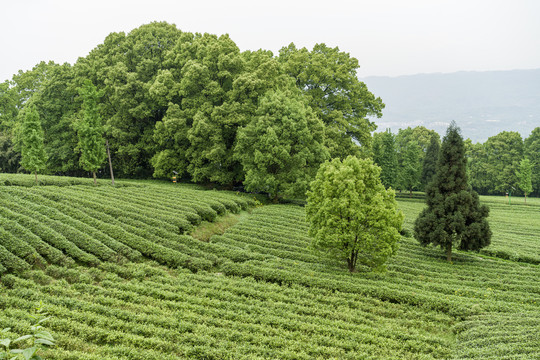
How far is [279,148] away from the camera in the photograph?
3338 cm

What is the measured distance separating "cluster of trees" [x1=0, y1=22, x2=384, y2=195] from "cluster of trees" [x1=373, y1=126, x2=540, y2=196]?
13998 mm

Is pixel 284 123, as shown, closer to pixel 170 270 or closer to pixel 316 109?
pixel 316 109

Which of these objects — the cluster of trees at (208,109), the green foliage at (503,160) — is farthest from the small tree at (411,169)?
the green foliage at (503,160)

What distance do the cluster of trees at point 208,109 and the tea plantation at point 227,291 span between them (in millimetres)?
10146

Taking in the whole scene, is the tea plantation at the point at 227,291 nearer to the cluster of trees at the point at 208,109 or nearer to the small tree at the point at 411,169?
the cluster of trees at the point at 208,109

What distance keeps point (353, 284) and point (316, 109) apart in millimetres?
27274

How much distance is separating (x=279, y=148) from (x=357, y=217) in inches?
596

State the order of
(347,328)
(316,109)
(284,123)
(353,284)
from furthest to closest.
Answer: (316,109), (284,123), (353,284), (347,328)

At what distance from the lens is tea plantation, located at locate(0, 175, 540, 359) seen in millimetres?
12289

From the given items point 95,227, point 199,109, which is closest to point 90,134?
point 199,109

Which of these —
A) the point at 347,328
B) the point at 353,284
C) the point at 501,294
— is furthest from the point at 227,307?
the point at 501,294

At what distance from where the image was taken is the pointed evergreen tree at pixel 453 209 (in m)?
23.4

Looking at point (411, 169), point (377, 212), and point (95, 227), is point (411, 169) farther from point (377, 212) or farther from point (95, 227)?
point (95, 227)

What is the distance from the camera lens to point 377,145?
60.2 meters
